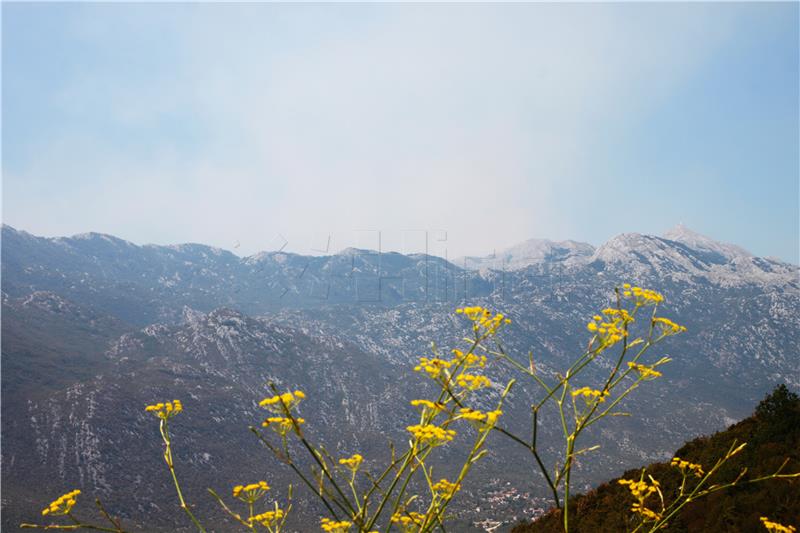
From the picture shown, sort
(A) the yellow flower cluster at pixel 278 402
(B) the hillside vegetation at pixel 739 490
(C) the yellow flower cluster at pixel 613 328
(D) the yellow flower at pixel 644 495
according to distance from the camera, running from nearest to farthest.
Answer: (A) the yellow flower cluster at pixel 278 402 < (C) the yellow flower cluster at pixel 613 328 < (D) the yellow flower at pixel 644 495 < (B) the hillside vegetation at pixel 739 490

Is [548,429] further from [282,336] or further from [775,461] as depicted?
[775,461]

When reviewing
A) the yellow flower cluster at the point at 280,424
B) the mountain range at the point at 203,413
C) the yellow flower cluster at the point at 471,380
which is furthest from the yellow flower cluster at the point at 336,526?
the mountain range at the point at 203,413

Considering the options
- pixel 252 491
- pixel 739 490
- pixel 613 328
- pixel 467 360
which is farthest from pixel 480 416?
pixel 739 490

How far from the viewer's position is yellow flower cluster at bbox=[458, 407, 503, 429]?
13.9 feet

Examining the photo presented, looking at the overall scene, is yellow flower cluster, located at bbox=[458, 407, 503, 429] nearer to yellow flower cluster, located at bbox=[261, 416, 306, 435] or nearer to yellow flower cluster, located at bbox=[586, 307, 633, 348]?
yellow flower cluster, located at bbox=[586, 307, 633, 348]

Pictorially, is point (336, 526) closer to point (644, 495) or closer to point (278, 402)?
point (278, 402)

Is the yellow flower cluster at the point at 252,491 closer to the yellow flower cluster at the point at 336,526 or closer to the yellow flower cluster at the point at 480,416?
the yellow flower cluster at the point at 336,526

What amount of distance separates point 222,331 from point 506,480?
10856 cm

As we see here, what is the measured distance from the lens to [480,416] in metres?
4.47

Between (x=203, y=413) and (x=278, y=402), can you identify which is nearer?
(x=278, y=402)

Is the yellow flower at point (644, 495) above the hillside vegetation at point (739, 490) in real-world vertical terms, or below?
above

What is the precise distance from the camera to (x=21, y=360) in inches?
4537

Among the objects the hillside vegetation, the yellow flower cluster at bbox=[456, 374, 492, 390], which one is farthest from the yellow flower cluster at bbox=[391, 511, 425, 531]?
the hillside vegetation

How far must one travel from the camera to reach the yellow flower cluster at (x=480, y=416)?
13.9 ft
